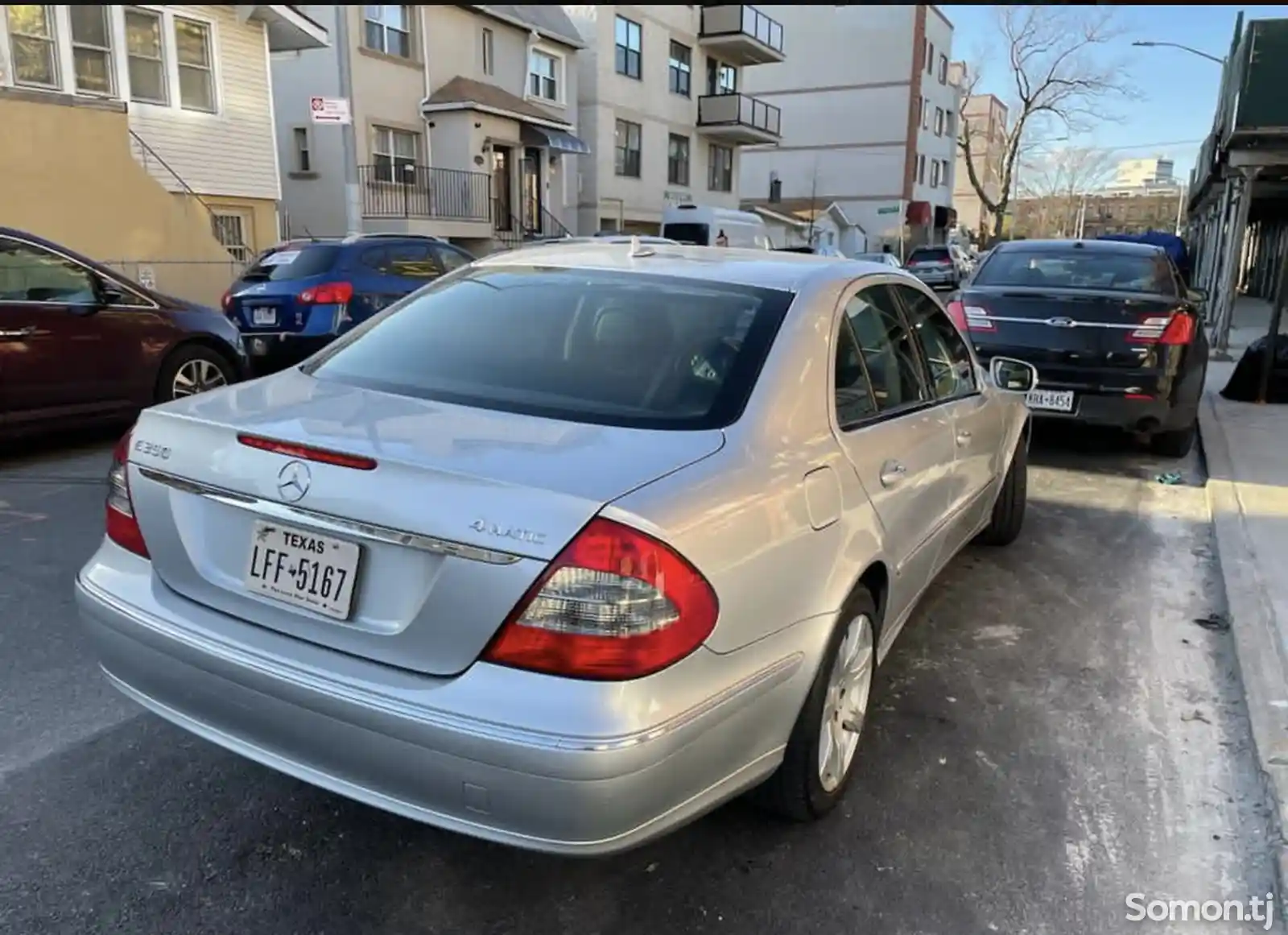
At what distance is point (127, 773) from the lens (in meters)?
3.02

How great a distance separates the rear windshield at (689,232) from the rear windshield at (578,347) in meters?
22.8

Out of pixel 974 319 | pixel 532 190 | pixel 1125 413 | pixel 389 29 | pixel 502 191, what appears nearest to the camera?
pixel 1125 413

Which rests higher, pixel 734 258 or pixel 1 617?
pixel 734 258

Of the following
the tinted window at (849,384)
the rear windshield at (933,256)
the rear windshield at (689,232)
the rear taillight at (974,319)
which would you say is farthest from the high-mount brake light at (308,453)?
the rear windshield at (933,256)

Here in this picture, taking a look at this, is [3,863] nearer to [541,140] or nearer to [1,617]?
[1,617]

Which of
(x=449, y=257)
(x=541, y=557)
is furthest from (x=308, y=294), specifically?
(x=541, y=557)

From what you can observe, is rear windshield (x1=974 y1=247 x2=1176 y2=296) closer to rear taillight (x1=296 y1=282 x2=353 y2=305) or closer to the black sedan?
the black sedan

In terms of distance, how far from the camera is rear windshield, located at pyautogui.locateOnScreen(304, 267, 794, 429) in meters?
2.67

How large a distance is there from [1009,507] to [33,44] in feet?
49.7

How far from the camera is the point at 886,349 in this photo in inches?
137

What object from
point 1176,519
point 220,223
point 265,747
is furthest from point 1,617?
point 220,223

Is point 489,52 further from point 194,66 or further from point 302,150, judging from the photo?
point 194,66

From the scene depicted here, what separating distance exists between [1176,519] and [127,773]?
586 centimetres

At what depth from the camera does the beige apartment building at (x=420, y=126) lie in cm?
2078
